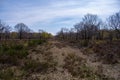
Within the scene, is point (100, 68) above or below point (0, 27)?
below

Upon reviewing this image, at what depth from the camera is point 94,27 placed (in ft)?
Result: 256

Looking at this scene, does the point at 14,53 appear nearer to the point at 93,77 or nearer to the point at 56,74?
the point at 56,74

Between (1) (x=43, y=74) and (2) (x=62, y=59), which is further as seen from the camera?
(2) (x=62, y=59)

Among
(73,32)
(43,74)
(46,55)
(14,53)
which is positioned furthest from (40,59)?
(73,32)

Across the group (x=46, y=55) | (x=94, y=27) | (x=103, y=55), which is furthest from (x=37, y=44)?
(x=94, y=27)

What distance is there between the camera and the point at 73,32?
97.1m

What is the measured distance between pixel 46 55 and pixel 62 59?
2178 mm

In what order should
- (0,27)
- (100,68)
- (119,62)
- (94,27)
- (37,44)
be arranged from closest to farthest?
1. (100,68)
2. (119,62)
3. (37,44)
4. (0,27)
5. (94,27)

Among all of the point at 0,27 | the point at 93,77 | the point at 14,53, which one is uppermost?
the point at 0,27

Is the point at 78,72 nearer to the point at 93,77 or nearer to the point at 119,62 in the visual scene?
the point at 93,77

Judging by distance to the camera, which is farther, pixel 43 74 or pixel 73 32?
pixel 73 32

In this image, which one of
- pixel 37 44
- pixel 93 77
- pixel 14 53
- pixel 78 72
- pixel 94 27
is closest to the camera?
pixel 93 77

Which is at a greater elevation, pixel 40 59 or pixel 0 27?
pixel 0 27

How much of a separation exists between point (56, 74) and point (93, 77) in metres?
2.98
